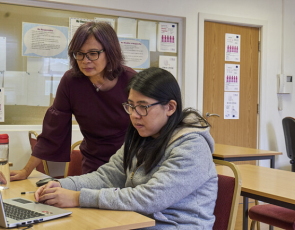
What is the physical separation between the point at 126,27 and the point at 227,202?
2595 mm

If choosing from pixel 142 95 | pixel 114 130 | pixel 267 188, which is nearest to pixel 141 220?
pixel 142 95

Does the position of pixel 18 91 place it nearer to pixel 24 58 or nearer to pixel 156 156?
pixel 24 58

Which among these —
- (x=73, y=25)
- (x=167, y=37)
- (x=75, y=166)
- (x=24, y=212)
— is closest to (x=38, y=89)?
(x=73, y=25)

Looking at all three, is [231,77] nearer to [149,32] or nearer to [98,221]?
[149,32]

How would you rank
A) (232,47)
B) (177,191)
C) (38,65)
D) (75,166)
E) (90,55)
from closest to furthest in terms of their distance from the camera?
(177,191), (90,55), (75,166), (38,65), (232,47)

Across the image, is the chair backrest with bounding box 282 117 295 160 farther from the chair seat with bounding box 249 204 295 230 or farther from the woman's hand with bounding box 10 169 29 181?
the woman's hand with bounding box 10 169 29 181

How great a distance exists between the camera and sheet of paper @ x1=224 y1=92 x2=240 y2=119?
4051mm

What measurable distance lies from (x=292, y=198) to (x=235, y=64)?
2.70 metres

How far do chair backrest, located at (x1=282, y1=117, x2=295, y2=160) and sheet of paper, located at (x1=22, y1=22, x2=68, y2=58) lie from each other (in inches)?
97.3

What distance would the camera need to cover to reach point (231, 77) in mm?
4074

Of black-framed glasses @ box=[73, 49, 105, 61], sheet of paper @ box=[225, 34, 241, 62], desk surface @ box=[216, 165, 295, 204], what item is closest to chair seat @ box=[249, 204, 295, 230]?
desk surface @ box=[216, 165, 295, 204]

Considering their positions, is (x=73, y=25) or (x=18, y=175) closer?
(x=18, y=175)

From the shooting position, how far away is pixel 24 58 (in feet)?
10.3

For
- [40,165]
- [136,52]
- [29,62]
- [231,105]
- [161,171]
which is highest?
[136,52]
